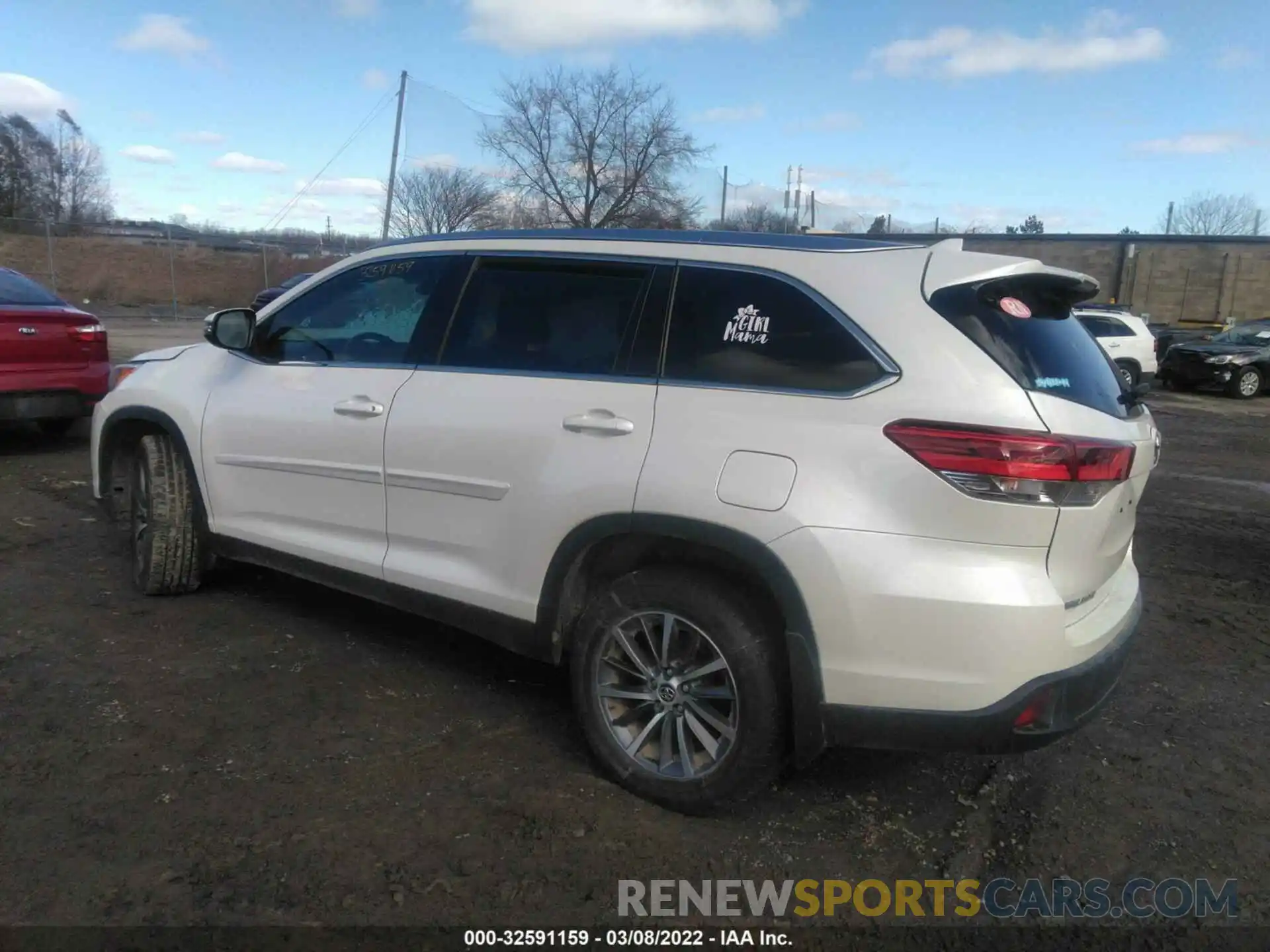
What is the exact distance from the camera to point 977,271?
2.75 m

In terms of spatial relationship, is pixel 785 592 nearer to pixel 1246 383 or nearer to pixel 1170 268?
pixel 1246 383

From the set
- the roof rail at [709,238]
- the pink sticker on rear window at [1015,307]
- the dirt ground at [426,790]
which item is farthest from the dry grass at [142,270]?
the pink sticker on rear window at [1015,307]

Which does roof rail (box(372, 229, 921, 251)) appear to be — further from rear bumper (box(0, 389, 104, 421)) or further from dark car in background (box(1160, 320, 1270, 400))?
dark car in background (box(1160, 320, 1270, 400))

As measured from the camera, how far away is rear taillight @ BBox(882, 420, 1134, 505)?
8.15ft

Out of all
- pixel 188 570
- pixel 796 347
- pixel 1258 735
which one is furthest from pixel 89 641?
pixel 1258 735

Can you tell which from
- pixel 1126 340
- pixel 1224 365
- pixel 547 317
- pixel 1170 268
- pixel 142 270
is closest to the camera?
pixel 547 317

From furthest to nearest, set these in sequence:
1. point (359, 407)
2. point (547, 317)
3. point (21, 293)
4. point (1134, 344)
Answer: point (1134, 344) < point (21, 293) < point (359, 407) < point (547, 317)

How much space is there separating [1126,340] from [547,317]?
58.5 ft

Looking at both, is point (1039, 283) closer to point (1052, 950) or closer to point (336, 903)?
point (1052, 950)

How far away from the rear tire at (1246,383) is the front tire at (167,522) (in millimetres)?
20393

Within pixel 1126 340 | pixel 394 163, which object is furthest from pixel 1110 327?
pixel 394 163

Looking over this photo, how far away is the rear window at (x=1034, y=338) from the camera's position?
264 cm

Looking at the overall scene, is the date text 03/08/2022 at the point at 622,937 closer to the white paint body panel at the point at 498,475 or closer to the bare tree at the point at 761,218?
the white paint body panel at the point at 498,475

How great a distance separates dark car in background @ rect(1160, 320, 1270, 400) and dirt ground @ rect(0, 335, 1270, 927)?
56.7 feet
